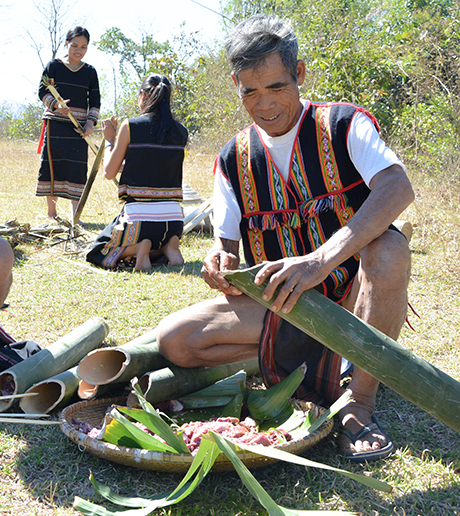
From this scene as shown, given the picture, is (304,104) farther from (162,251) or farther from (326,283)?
(162,251)

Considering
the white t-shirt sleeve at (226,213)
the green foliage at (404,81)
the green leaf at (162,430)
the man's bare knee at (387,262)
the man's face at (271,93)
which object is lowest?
the green leaf at (162,430)

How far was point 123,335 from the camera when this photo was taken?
3.04 meters

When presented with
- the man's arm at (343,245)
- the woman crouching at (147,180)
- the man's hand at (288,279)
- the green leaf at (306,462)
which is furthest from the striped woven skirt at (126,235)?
the green leaf at (306,462)

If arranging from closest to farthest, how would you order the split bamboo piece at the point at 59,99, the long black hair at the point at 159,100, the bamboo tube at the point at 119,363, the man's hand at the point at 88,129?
the bamboo tube at the point at 119,363
the long black hair at the point at 159,100
the split bamboo piece at the point at 59,99
the man's hand at the point at 88,129

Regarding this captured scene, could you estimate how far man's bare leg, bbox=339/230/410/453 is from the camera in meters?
1.87

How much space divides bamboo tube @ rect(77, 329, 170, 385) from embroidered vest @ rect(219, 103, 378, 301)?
60cm

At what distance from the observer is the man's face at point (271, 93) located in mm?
2016

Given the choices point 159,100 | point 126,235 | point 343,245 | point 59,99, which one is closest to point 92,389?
point 343,245

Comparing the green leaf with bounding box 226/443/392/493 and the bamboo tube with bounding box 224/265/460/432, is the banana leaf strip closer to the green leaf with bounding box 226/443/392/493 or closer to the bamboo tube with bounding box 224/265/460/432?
the green leaf with bounding box 226/443/392/493

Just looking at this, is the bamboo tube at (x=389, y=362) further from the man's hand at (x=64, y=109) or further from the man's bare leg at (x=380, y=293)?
the man's hand at (x=64, y=109)

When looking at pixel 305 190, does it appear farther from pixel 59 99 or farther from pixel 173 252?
pixel 59 99

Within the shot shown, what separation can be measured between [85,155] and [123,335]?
12.7 ft

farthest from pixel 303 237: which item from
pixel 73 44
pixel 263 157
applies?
pixel 73 44

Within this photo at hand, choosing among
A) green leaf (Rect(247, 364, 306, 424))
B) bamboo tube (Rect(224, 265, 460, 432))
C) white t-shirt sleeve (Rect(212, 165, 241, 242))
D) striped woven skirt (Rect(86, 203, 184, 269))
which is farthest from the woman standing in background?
bamboo tube (Rect(224, 265, 460, 432))
